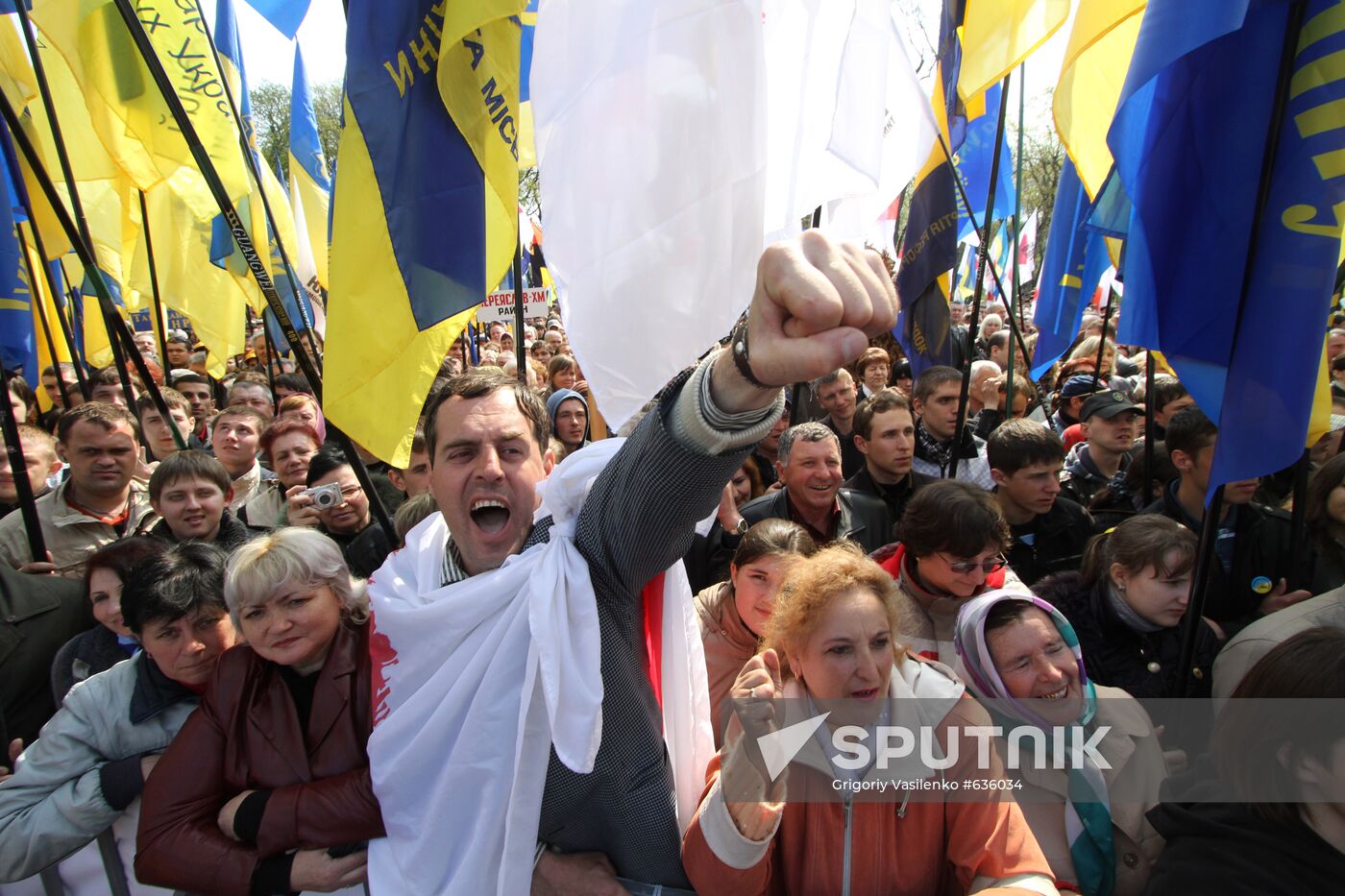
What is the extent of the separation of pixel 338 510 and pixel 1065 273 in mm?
4638

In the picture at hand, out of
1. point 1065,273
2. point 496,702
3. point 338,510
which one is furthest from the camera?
point 1065,273

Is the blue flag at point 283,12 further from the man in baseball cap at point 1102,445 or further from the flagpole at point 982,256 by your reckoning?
the man in baseball cap at point 1102,445

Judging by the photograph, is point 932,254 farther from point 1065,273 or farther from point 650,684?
point 650,684

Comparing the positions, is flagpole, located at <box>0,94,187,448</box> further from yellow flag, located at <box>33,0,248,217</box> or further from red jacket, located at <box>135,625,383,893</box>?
red jacket, located at <box>135,625,383,893</box>

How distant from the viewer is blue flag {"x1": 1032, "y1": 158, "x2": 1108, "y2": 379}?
17.8 feet

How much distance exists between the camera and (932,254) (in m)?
4.77

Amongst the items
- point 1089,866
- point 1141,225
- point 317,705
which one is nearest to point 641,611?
point 317,705

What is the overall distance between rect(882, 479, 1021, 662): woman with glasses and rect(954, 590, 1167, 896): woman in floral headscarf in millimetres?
324

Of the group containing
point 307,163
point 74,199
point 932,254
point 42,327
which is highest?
point 307,163

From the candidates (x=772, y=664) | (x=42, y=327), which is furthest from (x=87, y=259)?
(x=772, y=664)

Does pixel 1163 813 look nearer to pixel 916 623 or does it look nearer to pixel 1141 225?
pixel 916 623

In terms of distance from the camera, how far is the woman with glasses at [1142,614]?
248 cm

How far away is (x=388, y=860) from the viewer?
5.72 ft

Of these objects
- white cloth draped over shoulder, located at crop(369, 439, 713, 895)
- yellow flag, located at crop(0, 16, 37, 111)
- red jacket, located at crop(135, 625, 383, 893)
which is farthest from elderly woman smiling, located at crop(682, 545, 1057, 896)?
yellow flag, located at crop(0, 16, 37, 111)
